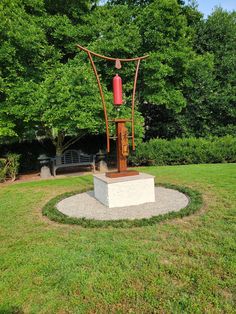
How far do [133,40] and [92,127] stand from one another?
4.66 metres

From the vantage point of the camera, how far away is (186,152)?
11.7 meters

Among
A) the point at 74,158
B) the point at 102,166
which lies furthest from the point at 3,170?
the point at 102,166

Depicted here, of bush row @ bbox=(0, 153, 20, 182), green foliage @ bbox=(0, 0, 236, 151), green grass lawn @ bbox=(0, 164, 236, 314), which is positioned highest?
green foliage @ bbox=(0, 0, 236, 151)

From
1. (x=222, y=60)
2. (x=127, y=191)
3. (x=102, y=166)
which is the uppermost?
(x=222, y=60)

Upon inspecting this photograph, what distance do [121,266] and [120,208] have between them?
235 centimetres

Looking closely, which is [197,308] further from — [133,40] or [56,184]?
[133,40]

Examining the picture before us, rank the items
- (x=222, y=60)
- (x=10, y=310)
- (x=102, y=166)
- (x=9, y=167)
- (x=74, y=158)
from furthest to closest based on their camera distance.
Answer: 1. (x=222, y=60)
2. (x=74, y=158)
3. (x=102, y=166)
4. (x=9, y=167)
5. (x=10, y=310)

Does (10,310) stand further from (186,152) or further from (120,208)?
(186,152)

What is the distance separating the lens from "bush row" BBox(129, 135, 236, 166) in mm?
11445

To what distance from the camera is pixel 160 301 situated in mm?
2615

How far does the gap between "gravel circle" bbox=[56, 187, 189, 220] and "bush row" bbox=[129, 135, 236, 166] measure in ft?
17.1

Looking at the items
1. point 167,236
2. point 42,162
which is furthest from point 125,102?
point 167,236

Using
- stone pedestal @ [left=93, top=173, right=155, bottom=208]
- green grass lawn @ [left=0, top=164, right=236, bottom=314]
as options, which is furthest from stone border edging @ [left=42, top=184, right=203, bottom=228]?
stone pedestal @ [left=93, top=173, right=155, bottom=208]

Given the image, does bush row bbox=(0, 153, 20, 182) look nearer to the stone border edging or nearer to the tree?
the stone border edging
